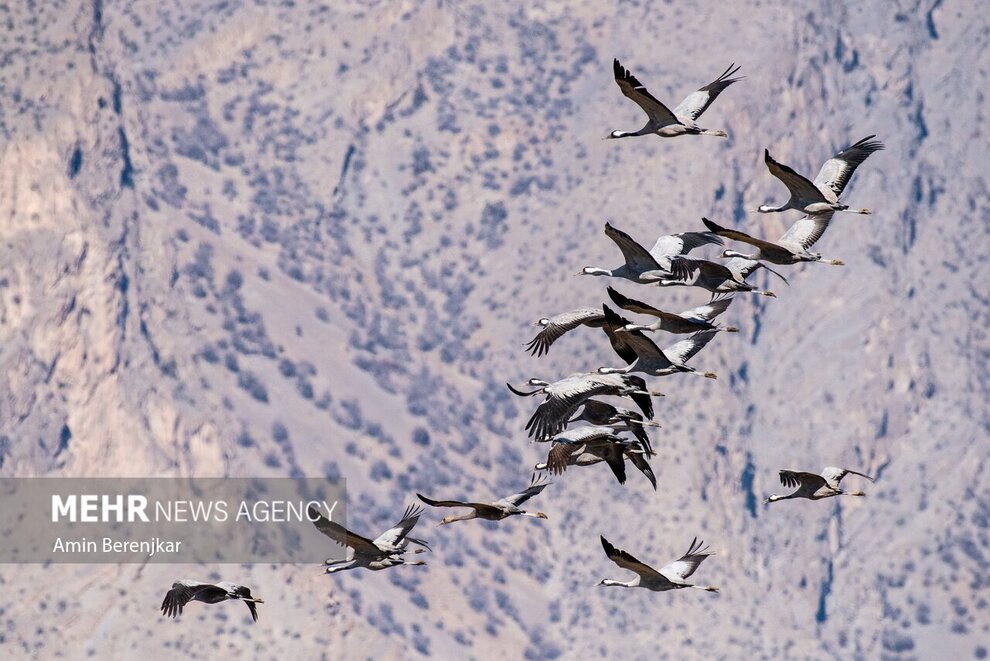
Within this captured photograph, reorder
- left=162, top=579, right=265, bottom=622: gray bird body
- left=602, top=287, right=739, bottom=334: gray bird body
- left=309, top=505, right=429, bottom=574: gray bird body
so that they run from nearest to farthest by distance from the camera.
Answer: left=309, top=505, right=429, bottom=574: gray bird body
left=602, top=287, right=739, bottom=334: gray bird body
left=162, top=579, right=265, bottom=622: gray bird body

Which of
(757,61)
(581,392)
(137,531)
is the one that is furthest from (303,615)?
(581,392)

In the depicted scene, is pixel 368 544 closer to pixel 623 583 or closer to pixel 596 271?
pixel 623 583

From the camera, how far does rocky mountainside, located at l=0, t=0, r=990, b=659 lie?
5832 inches

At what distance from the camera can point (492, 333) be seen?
595 ft

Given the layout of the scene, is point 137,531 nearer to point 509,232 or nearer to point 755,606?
point 755,606

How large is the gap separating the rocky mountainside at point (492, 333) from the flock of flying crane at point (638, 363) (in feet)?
275

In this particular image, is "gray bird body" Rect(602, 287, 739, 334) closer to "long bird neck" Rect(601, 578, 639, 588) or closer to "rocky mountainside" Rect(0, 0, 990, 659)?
"long bird neck" Rect(601, 578, 639, 588)

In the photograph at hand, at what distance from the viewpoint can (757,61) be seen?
183 m

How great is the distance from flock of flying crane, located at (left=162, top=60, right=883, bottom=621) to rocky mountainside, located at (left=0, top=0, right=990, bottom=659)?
8375 centimetres

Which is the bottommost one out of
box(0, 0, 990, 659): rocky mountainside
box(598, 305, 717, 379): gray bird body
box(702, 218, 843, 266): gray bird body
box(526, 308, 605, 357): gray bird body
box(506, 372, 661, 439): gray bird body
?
box(506, 372, 661, 439): gray bird body

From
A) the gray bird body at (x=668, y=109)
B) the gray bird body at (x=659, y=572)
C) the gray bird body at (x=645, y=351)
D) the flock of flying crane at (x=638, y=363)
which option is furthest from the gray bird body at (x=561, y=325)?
the gray bird body at (x=659, y=572)

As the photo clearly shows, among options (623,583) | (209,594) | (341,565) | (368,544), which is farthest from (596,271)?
(209,594)

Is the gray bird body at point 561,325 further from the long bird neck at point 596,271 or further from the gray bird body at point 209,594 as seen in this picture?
the gray bird body at point 209,594

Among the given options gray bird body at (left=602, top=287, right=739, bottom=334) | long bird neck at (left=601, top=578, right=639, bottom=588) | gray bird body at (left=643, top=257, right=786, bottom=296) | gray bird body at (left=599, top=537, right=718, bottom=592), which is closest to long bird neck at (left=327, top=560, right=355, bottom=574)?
gray bird body at (left=599, top=537, right=718, bottom=592)
